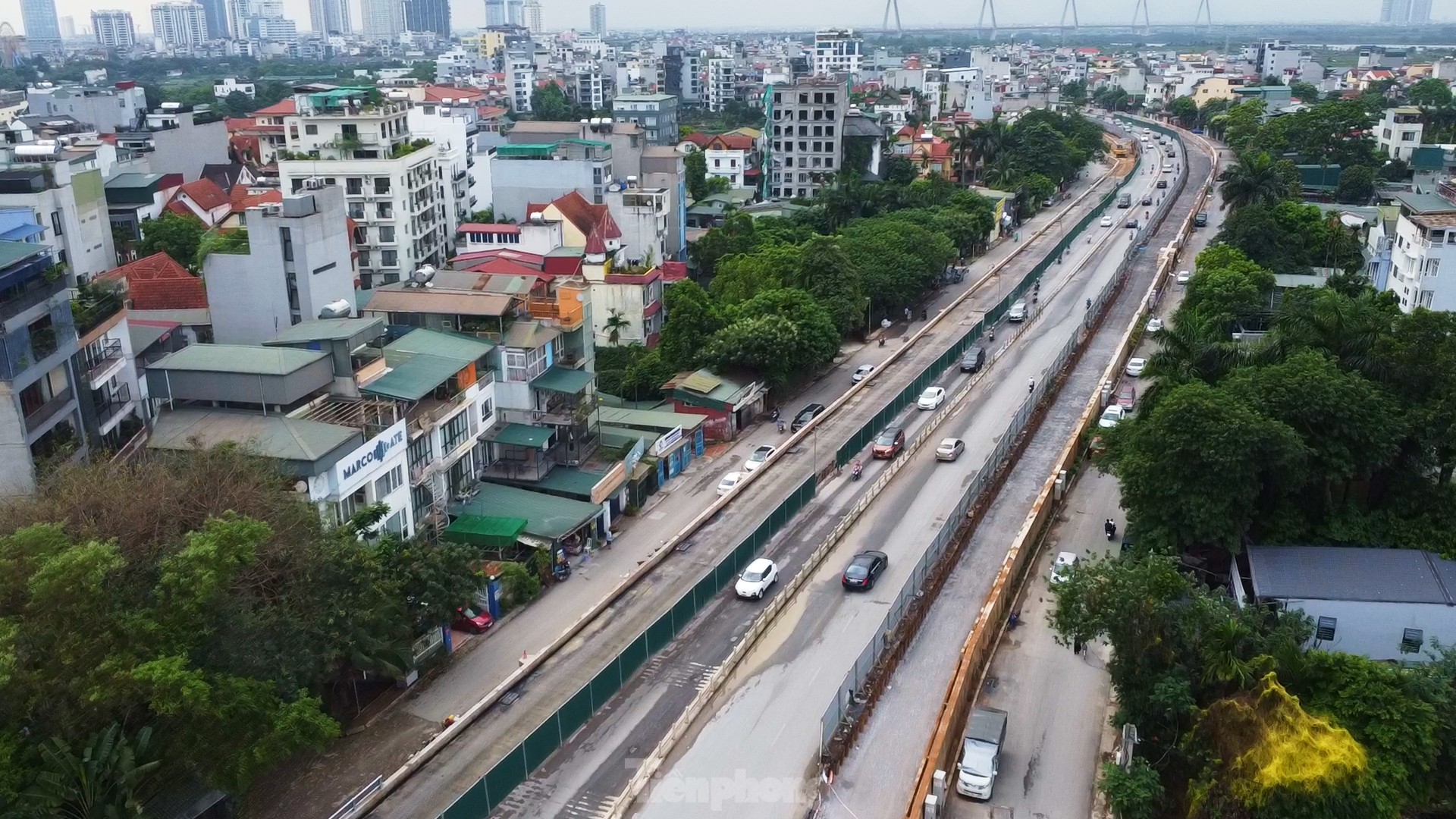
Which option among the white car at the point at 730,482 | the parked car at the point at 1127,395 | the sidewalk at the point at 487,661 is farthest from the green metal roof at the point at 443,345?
the parked car at the point at 1127,395

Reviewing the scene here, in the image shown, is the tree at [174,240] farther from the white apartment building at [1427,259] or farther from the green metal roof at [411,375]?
the white apartment building at [1427,259]

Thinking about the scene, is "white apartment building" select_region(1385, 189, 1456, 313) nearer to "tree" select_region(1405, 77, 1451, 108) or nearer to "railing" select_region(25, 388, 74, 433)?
"railing" select_region(25, 388, 74, 433)

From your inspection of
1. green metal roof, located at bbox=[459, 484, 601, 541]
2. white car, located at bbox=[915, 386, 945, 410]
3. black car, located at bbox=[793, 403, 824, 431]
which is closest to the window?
white car, located at bbox=[915, 386, 945, 410]

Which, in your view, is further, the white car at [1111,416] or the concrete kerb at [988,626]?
the white car at [1111,416]

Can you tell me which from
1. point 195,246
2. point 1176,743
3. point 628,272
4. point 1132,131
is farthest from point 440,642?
point 1132,131

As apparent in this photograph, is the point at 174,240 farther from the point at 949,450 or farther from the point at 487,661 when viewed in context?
the point at 949,450

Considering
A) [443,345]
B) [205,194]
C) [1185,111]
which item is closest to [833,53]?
[1185,111]
